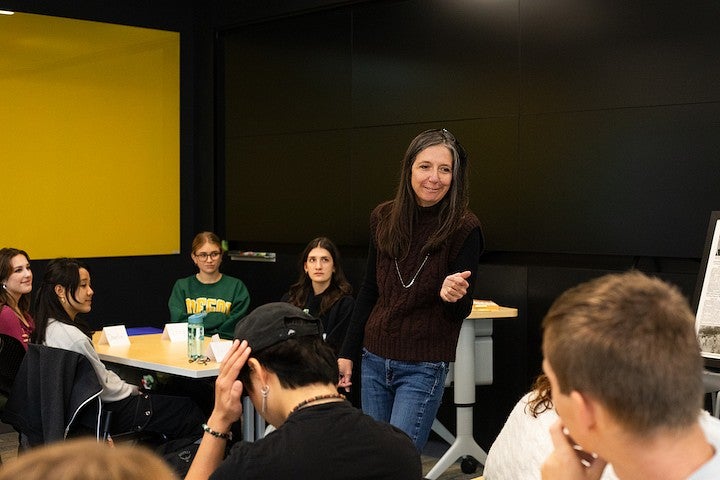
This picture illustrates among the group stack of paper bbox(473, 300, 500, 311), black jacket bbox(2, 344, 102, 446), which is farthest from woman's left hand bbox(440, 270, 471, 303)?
stack of paper bbox(473, 300, 500, 311)

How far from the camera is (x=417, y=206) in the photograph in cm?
344

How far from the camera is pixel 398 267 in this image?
343cm

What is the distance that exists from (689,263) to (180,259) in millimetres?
4160

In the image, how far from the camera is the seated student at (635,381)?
1254 millimetres

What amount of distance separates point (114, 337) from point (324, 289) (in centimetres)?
124

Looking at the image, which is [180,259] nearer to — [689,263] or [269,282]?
[269,282]

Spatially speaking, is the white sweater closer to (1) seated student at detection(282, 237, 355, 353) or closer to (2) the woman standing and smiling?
(1) seated student at detection(282, 237, 355, 353)

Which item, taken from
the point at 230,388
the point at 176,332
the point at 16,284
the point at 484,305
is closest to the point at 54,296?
the point at 16,284

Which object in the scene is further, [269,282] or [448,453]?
[269,282]

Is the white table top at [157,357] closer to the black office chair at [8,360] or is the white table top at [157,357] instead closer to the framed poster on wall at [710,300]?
the black office chair at [8,360]

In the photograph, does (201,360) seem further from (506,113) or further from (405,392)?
(506,113)

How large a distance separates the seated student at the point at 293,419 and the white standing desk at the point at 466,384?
3.21 m

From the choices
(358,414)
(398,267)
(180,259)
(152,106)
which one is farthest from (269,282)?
(358,414)

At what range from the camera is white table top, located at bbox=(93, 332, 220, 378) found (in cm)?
468
